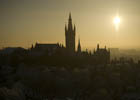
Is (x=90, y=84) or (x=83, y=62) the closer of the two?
(x=90, y=84)

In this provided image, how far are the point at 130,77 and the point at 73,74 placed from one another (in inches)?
734

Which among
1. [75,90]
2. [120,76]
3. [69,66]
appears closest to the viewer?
[75,90]

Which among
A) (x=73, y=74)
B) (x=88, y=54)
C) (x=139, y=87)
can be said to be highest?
(x=88, y=54)

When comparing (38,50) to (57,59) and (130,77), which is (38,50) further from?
(130,77)

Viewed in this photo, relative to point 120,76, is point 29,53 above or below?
above

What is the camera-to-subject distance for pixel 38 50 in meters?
85.6

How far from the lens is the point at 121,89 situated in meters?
45.0

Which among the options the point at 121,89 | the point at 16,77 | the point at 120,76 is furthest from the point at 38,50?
the point at 121,89

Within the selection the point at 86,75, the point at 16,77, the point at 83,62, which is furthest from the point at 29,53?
the point at 86,75

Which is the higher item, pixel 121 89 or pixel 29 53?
pixel 29 53

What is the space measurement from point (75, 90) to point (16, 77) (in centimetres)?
1824

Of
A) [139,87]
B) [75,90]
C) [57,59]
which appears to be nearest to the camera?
[75,90]

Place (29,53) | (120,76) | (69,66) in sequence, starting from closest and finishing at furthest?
(120,76)
(69,66)
(29,53)

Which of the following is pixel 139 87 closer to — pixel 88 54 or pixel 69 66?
pixel 69 66
